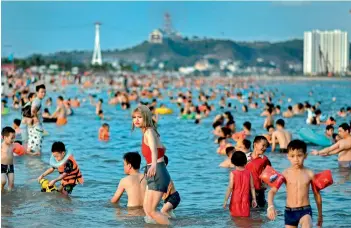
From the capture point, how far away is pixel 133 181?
8156 mm

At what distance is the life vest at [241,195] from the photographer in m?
7.62

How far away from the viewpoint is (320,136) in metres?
16.6

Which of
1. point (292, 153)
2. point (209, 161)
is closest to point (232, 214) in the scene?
point (292, 153)

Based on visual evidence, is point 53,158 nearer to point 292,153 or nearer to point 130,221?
point 130,221

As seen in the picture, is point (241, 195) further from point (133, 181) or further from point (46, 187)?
point (46, 187)

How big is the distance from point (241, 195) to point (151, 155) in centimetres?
151

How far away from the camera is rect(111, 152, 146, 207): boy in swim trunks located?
7996 millimetres

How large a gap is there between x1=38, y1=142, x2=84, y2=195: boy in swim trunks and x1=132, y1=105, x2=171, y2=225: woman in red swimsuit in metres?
2.04

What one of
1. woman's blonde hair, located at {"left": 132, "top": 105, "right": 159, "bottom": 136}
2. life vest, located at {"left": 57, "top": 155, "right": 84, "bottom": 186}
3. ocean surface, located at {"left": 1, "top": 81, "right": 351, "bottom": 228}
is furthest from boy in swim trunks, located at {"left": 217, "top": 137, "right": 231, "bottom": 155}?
woman's blonde hair, located at {"left": 132, "top": 105, "right": 159, "bottom": 136}

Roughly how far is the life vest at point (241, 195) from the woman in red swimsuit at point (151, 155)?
1.05 metres

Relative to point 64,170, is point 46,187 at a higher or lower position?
lower

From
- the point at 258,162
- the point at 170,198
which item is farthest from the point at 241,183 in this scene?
the point at 170,198

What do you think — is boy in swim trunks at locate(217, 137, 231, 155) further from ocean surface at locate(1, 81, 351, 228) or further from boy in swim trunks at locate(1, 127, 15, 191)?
boy in swim trunks at locate(1, 127, 15, 191)

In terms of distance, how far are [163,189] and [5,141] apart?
10.9 ft
